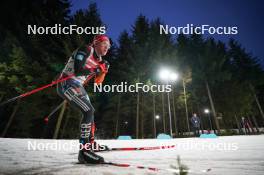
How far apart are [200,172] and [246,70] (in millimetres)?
47510

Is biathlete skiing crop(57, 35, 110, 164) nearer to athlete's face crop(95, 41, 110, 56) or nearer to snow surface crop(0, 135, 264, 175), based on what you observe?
athlete's face crop(95, 41, 110, 56)

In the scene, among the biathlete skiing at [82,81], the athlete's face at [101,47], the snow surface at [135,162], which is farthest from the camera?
the athlete's face at [101,47]

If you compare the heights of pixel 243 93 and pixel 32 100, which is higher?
pixel 243 93

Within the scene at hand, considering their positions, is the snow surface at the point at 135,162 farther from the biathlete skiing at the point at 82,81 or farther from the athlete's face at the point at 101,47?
the athlete's face at the point at 101,47

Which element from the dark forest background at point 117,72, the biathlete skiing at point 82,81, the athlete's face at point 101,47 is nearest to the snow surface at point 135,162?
the biathlete skiing at point 82,81

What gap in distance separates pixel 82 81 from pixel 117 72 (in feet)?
102

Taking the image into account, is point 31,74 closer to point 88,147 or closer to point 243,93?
point 88,147

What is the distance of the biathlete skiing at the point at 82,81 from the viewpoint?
3.76m

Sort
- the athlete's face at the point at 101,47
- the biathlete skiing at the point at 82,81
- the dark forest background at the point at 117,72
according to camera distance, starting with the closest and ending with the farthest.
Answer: the biathlete skiing at the point at 82,81, the athlete's face at the point at 101,47, the dark forest background at the point at 117,72

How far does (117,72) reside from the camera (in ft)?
115

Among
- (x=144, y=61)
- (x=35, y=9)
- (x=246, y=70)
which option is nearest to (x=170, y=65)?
(x=144, y=61)

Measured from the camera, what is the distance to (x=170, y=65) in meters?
34.2

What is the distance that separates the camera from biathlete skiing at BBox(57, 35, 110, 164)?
3759 millimetres

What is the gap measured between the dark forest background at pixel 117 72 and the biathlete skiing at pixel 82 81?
18.6m
